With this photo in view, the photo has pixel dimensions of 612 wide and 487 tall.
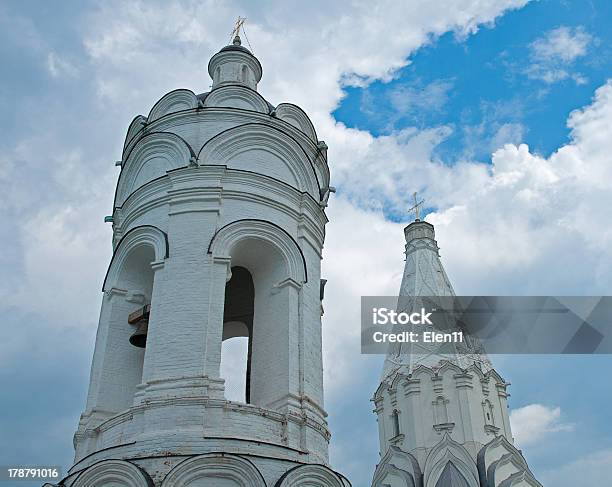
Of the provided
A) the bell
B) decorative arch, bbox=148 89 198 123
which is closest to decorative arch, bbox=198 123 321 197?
decorative arch, bbox=148 89 198 123

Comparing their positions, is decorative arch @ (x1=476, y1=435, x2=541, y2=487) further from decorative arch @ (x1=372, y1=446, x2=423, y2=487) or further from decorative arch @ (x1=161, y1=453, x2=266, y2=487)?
decorative arch @ (x1=161, y1=453, x2=266, y2=487)

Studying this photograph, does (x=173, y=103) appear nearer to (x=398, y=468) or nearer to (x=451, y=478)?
(x=451, y=478)

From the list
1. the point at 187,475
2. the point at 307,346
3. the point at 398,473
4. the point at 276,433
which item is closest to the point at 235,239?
the point at 307,346

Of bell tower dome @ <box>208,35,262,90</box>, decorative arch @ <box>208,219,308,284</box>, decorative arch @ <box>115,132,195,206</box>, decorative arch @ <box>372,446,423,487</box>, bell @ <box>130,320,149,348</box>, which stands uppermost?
bell tower dome @ <box>208,35,262,90</box>

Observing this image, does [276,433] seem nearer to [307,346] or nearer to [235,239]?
[307,346]

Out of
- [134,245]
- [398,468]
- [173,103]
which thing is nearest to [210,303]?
[134,245]

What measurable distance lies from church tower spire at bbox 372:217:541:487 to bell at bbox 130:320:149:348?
46.1ft

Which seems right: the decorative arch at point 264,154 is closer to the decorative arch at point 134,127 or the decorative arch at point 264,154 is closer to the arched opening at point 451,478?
the decorative arch at point 134,127

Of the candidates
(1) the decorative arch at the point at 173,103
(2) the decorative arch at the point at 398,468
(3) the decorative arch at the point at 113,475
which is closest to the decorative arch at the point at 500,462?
(2) the decorative arch at the point at 398,468

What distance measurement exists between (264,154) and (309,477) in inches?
211

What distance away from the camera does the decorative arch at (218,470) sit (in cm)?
798

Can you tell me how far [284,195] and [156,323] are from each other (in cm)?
307

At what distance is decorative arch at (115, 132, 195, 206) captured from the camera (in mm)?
11180

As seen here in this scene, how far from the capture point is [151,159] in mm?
11625
